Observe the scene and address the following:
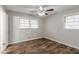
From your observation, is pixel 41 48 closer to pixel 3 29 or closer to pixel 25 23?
pixel 25 23

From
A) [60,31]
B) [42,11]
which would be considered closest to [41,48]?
[60,31]

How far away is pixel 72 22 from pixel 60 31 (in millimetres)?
277

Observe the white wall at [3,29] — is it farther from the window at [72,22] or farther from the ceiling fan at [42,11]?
the window at [72,22]

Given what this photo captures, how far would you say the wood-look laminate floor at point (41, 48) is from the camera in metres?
1.62

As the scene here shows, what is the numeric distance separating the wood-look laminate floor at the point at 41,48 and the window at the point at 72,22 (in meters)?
0.39

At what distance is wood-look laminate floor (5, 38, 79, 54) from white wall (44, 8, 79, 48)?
0.10m

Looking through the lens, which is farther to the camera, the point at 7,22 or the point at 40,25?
the point at 40,25

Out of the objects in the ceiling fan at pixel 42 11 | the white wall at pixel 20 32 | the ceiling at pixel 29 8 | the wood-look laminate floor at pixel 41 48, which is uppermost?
the ceiling at pixel 29 8

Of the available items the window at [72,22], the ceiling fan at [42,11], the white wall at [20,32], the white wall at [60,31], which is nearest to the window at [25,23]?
the white wall at [20,32]

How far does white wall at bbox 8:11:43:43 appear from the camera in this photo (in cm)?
160
